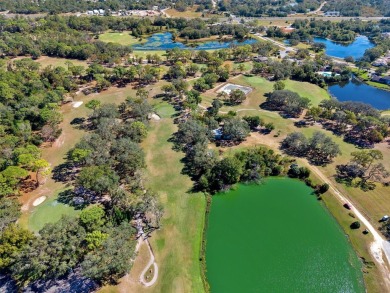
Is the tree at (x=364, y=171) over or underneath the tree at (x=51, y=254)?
underneath

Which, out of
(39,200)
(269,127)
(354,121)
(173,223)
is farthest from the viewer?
(269,127)

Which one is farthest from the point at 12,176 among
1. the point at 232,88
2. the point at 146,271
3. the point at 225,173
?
the point at 232,88

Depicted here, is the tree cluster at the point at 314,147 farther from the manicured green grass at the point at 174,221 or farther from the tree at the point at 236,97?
the manicured green grass at the point at 174,221

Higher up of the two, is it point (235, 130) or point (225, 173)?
point (235, 130)

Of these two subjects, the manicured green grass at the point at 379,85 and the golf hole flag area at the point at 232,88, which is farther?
the manicured green grass at the point at 379,85

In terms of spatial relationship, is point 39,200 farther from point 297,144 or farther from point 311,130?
point 311,130

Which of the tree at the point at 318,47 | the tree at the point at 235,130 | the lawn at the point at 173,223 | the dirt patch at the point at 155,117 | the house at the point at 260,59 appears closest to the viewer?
the lawn at the point at 173,223

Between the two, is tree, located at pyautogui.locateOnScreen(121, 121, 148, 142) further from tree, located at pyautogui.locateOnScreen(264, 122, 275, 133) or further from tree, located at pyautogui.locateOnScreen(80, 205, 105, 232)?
tree, located at pyautogui.locateOnScreen(264, 122, 275, 133)

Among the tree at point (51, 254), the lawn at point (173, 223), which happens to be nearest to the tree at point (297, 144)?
the lawn at point (173, 223)
